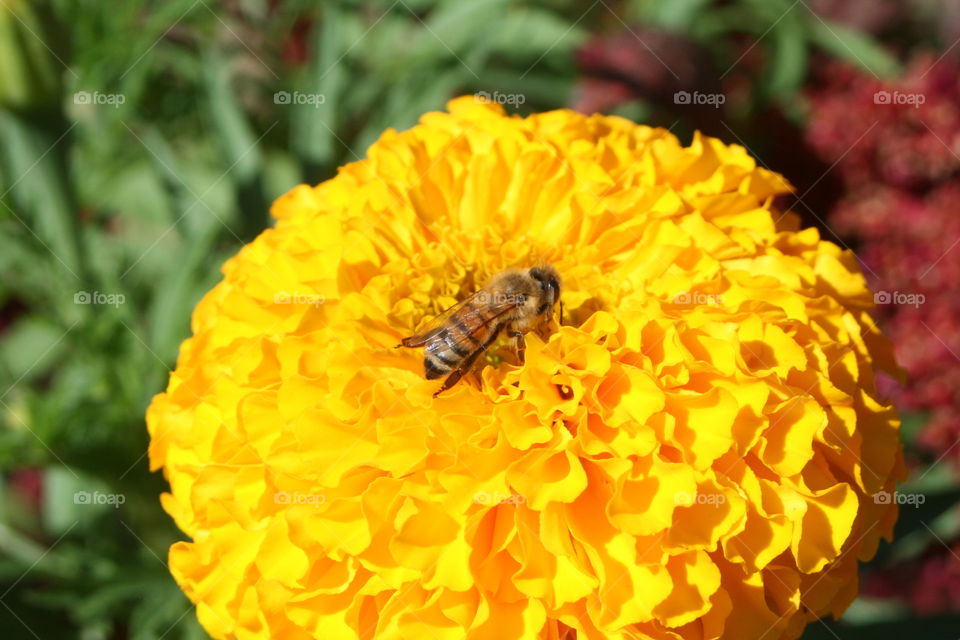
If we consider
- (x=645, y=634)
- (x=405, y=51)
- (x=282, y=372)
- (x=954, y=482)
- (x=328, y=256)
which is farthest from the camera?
(x=405, y=51)

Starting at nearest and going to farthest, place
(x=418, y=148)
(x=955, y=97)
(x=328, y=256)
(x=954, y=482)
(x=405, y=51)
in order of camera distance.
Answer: (x=328, y=256), (x=418, y=148), (x=954, y=482), (x=955, y=97), (x=405, y=51)

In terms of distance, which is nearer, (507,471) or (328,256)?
(507,471)

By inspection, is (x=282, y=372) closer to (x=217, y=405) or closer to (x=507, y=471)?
(x=217, y=405)

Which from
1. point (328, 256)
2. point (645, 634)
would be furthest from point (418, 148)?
point (645, 634)

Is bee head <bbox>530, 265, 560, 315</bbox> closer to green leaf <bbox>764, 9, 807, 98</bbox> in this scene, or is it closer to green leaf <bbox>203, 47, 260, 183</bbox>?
green leaf <bbox>203, 47, 260, 183</bbox>
